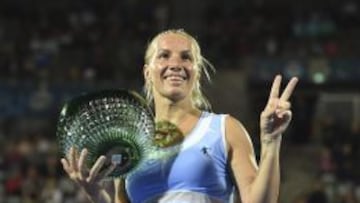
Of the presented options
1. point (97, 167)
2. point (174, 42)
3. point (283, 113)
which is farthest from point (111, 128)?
point (283, 113)

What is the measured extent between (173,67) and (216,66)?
10.5 m

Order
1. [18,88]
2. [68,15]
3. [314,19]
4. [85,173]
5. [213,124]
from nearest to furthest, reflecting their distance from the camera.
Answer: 1. [85,173]
2. [213,124]
3. [18,88]
4. [314,19]
5. [68,15]

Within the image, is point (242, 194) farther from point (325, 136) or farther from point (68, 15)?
point (68, 15)

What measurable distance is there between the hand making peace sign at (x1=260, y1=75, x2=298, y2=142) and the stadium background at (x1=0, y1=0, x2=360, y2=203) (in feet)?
21.8

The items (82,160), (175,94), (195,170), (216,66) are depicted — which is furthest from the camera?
(216,66)

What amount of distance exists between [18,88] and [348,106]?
4.88 meters

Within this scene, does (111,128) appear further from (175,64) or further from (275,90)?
(275,90)

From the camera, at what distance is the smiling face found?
86.0 inches

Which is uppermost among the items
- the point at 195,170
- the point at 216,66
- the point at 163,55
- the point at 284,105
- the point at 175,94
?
the point at 216,66

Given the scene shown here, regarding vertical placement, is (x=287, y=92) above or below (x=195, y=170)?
above

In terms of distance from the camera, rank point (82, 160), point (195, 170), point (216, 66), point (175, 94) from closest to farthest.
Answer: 1. point (82, 160)
2. point (195, 170)
3. point (175, 94)
4. point (216, 66)

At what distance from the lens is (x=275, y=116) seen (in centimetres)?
198

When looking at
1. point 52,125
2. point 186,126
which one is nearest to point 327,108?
point 52,125

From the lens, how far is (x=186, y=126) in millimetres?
2209
